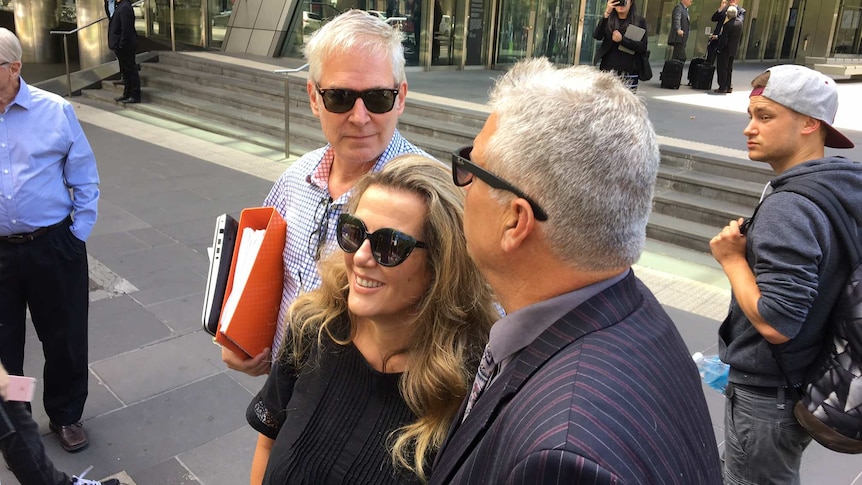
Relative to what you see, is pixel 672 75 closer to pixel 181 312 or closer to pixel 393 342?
pixel 181 312

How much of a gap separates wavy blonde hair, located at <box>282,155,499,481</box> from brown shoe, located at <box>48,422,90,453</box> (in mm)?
2211

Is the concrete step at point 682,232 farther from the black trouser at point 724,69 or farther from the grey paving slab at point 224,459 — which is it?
the black trouser at point 724,69

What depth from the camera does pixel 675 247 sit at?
6219 millimetres

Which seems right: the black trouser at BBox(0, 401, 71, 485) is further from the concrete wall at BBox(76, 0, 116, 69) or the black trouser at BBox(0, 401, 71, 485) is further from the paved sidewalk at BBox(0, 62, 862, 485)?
the concrete wall at BBox(76, 0, 116, 69)

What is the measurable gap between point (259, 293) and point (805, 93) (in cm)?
184

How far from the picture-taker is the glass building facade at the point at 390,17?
15.4 metres

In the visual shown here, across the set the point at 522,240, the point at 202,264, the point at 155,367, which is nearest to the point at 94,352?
the point at 155,367

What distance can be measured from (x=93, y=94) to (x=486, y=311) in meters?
13.9

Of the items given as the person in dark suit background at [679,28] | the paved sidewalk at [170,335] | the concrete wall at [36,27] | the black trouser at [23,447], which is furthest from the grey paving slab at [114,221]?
the concrete wall at [36,27]

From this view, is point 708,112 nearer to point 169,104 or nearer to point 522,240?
point 169,104

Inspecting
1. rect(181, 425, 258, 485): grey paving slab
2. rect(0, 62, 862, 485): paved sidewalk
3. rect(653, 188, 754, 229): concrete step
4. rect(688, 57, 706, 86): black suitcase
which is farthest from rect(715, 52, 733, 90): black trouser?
rect(181, 425, 258, 485): grey paving slab

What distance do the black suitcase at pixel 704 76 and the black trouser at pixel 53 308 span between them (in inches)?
508

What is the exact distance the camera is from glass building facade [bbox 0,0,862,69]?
1542 centimetres

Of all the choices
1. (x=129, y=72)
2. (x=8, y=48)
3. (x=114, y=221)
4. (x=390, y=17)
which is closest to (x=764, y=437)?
(x=8, y=48)
